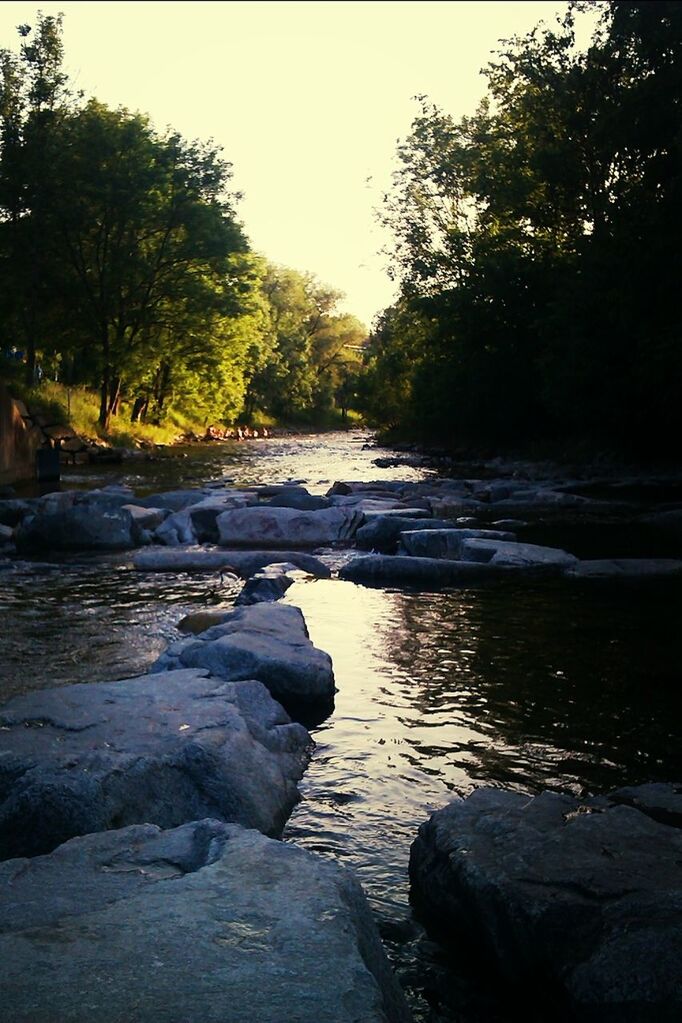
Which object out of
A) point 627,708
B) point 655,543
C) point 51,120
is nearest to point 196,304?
point 51,120

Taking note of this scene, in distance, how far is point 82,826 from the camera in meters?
3.89

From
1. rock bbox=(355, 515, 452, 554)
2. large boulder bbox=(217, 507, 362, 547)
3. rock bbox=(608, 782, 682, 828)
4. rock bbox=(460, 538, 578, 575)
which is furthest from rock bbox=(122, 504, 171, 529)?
rock bbox=(608, 782, 682, 828)

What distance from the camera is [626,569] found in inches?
464

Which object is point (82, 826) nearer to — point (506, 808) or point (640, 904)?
point (506, 808)

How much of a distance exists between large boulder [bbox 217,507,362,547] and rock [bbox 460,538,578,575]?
8.06ft

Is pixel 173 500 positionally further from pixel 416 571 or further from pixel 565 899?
pixel 565 899

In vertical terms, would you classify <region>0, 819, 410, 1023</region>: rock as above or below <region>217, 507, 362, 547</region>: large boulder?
above

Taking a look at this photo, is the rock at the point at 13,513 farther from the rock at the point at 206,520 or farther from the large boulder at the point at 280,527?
the large boulder at the point at 280,527

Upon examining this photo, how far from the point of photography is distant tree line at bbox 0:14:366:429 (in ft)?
126

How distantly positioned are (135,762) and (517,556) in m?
8.54

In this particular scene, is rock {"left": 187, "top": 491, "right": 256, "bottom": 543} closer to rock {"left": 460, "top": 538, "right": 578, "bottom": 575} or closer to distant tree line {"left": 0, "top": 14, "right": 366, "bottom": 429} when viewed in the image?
rock {"left": 460, "top": 538, "right": 578, "bottom": 575}

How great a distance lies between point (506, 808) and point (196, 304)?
39.9 metres

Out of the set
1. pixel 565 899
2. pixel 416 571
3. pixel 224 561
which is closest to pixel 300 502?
pixel 224 561

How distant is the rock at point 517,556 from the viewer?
12.0 metres
